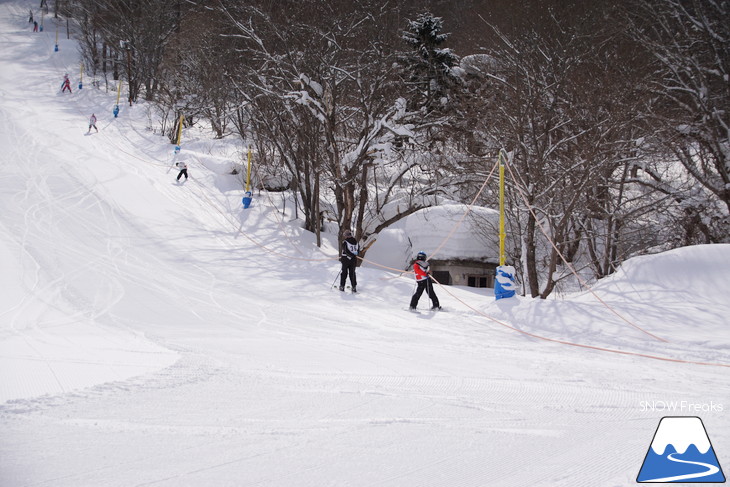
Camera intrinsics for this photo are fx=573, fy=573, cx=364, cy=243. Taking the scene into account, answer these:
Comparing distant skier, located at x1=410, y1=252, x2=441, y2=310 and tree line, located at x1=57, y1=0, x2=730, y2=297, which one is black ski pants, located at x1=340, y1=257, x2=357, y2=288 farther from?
tree line, located at x1=57, y1=0, x2=730, y2=297

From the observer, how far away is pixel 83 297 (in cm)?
1063

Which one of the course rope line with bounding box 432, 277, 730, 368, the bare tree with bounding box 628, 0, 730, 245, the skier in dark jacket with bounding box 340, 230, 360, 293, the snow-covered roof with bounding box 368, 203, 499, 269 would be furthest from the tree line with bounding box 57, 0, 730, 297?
the course rope line with bounding box 432, 277, 730, 368

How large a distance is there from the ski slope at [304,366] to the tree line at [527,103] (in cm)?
372

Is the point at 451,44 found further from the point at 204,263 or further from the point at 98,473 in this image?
the point at 98,473

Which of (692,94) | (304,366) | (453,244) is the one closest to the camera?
(304,366)

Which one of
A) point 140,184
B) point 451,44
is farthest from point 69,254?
point 451,44

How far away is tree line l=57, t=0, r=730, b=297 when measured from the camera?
15289mm

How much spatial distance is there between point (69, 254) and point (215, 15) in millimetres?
10295

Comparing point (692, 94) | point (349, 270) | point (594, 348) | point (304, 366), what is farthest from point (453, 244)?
point (304, 366)
